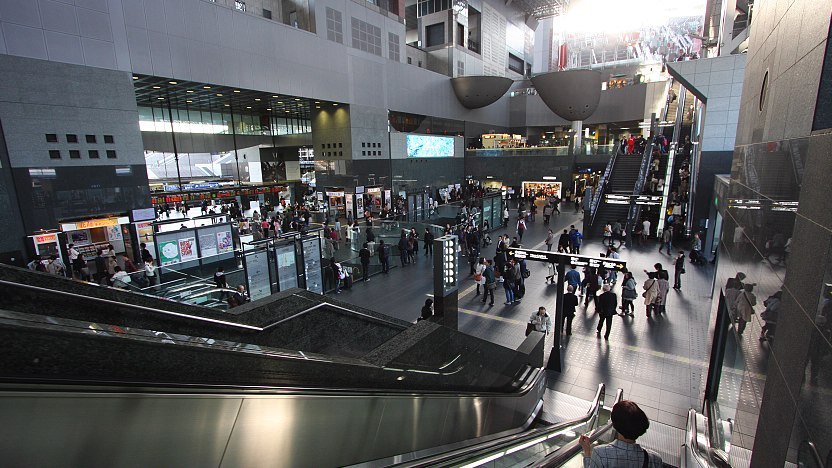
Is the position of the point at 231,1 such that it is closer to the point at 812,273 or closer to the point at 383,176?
the point at 383,176

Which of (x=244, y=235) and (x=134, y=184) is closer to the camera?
(x=134, y=184)

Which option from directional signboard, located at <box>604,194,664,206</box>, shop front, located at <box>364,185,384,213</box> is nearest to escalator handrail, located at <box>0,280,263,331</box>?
directional signboard, located at <box>604,194,664,206</box>

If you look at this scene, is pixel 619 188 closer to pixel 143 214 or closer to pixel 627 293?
pixel 627 293

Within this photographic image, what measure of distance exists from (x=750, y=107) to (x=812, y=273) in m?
4.20

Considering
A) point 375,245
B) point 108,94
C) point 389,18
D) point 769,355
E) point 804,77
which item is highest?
point 389,18

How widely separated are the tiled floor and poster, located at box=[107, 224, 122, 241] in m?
11.6

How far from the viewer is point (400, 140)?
3369 cm

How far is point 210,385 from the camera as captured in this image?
71.2 inches

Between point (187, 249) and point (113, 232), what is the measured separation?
572 cm

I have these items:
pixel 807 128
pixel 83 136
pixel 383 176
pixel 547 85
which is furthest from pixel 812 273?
pixel 547 85

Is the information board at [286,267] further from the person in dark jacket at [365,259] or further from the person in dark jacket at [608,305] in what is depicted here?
the person in dark jacket at [608,305]

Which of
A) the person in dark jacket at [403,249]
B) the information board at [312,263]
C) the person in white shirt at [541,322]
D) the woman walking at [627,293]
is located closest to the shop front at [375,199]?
the person in dark jacket at [403,249]

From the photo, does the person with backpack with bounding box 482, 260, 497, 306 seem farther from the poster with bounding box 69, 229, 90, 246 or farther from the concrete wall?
the poster with bounding box 69, 229, 90, 246

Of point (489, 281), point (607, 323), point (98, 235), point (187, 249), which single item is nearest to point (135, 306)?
point (607, 323)
